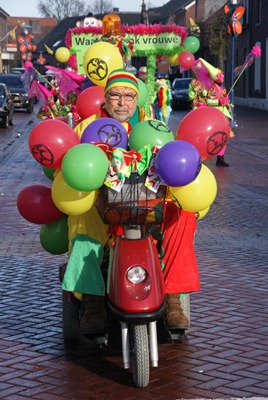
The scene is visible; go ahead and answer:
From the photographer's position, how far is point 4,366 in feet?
16.5

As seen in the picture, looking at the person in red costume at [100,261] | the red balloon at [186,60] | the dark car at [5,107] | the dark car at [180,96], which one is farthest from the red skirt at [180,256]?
the dark car at [180,96]

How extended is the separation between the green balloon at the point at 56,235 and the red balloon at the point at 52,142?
774 millimetres

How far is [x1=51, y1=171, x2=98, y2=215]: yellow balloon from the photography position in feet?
15.1

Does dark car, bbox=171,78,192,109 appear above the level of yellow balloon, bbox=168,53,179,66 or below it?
below

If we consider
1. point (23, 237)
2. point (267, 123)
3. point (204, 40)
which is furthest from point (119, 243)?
point (204, 40)

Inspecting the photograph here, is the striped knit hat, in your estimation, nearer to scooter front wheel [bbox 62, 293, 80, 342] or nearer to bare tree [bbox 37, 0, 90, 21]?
scooter front wheel [bbox 62, 293, 80, 342]

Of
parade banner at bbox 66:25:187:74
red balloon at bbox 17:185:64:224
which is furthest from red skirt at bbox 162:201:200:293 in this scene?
parade banner at bbox 66:25:187:74

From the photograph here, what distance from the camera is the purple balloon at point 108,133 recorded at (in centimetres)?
469

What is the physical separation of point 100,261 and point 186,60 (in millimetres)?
8629

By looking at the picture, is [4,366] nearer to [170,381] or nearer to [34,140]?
[170,381]

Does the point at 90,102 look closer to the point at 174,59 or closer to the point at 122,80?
the point at 122,80

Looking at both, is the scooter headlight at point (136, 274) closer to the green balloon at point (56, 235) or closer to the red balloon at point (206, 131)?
the red balloon at point (206, 131)

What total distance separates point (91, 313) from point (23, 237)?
181 inches

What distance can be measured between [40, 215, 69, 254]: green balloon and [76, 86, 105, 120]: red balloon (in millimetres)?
808
